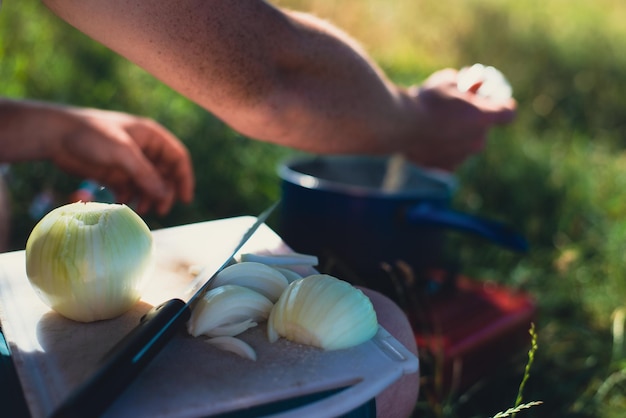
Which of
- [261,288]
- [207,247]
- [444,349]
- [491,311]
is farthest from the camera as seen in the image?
[491,311]

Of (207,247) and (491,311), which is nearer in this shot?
(207,247)

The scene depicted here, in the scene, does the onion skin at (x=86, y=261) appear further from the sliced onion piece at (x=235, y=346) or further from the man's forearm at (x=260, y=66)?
the man's forearm at (x=260, y=66)

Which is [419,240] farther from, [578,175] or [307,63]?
[578,175]

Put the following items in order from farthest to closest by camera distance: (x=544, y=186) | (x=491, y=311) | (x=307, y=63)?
(x=544, y=186) → (x=491, y=311) → (x=307, y=63)

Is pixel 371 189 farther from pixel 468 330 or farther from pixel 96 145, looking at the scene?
pixel 96 145

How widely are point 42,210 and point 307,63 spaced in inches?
44.7

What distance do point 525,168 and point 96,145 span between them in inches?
75.3

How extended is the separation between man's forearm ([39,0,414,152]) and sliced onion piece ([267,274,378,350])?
1.71ft

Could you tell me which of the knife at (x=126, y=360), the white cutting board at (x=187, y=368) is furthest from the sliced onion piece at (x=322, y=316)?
the knife at (x=126, y=360)

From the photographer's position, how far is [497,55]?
485 centimetres

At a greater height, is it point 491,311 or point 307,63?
point 307,63

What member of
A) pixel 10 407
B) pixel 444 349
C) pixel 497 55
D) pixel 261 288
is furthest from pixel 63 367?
pixel 497 55

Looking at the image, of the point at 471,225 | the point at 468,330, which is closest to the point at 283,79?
the point at 471,225

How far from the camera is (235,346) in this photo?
0.94 m
